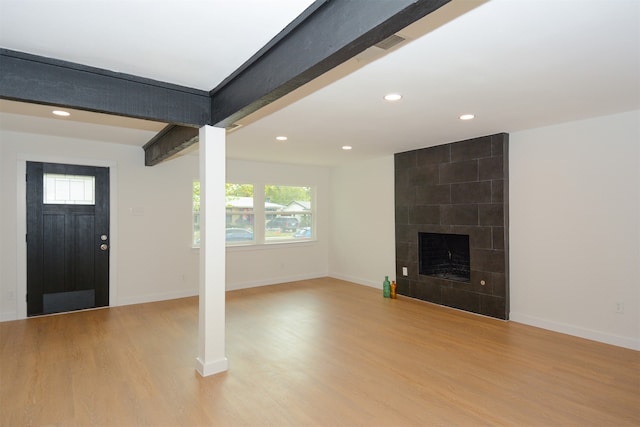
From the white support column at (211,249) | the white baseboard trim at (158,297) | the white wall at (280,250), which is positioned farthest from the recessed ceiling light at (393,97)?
the white baseboard trim at (158,297)

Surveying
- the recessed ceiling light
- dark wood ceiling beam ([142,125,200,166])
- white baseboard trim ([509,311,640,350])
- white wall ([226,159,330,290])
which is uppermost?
the recessed ceiling light

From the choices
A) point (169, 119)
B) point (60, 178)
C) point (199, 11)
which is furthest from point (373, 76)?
point (60, 178)

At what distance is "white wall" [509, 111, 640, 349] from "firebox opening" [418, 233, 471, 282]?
3.08 feet

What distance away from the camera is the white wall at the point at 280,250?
6.43 m

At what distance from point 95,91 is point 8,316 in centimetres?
382

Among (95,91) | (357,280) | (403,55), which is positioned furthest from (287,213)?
(403,55)

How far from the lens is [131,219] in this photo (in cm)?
534

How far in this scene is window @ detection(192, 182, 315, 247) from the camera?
6.43 metres

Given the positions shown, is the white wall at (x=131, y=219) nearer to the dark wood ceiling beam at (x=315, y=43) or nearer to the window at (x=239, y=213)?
the window at (x=239, y=213)

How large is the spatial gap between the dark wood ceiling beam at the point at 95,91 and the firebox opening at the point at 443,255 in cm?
402

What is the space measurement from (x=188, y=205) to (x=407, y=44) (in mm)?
4725

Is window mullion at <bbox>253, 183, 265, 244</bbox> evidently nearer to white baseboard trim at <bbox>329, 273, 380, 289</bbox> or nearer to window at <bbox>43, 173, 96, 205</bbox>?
white baseboard trim at <bbox>329, 273, 380, 289</bbox>

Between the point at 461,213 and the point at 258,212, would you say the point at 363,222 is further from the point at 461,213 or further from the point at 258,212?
the point at 461,213

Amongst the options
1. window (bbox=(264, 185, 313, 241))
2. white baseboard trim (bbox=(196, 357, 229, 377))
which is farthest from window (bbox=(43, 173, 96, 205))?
white baseboard trim (bbox=(196, 357, 229, 377))
